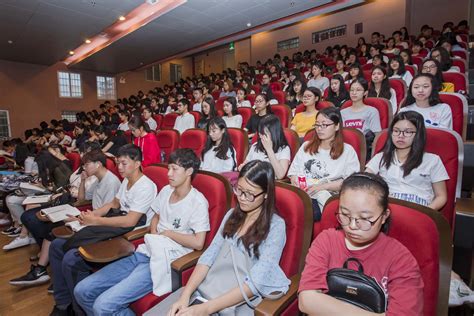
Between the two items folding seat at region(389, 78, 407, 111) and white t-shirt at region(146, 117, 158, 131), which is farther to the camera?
white t-shirt at region(146, 117, 158, 131)

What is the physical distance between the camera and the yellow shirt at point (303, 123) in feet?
9.56

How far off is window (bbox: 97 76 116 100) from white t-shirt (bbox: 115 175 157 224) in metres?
11.6

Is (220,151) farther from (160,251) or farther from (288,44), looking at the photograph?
(288,44)

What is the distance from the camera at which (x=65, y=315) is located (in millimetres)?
1873

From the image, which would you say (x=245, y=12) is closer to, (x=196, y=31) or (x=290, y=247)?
(x=196, y=31)

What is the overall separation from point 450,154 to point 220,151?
1.63 metres

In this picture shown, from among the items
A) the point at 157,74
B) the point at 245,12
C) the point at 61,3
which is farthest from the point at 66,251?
the point at 157,74

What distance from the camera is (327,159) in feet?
6.18

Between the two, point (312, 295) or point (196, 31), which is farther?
point (196, 31)

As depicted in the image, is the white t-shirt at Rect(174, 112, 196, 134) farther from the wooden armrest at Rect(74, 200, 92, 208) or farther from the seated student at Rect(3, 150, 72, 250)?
the wooden armrest at Rect(74, 200, 92, 208)

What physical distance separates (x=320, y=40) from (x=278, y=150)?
839cm

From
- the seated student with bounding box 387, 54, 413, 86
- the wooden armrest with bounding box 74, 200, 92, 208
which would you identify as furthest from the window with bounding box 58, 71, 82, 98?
the seated student with bounding box 387, 54, 413, 86

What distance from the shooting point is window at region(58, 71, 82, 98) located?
11.0 meters

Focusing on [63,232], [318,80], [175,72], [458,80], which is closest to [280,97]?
[318,80]
